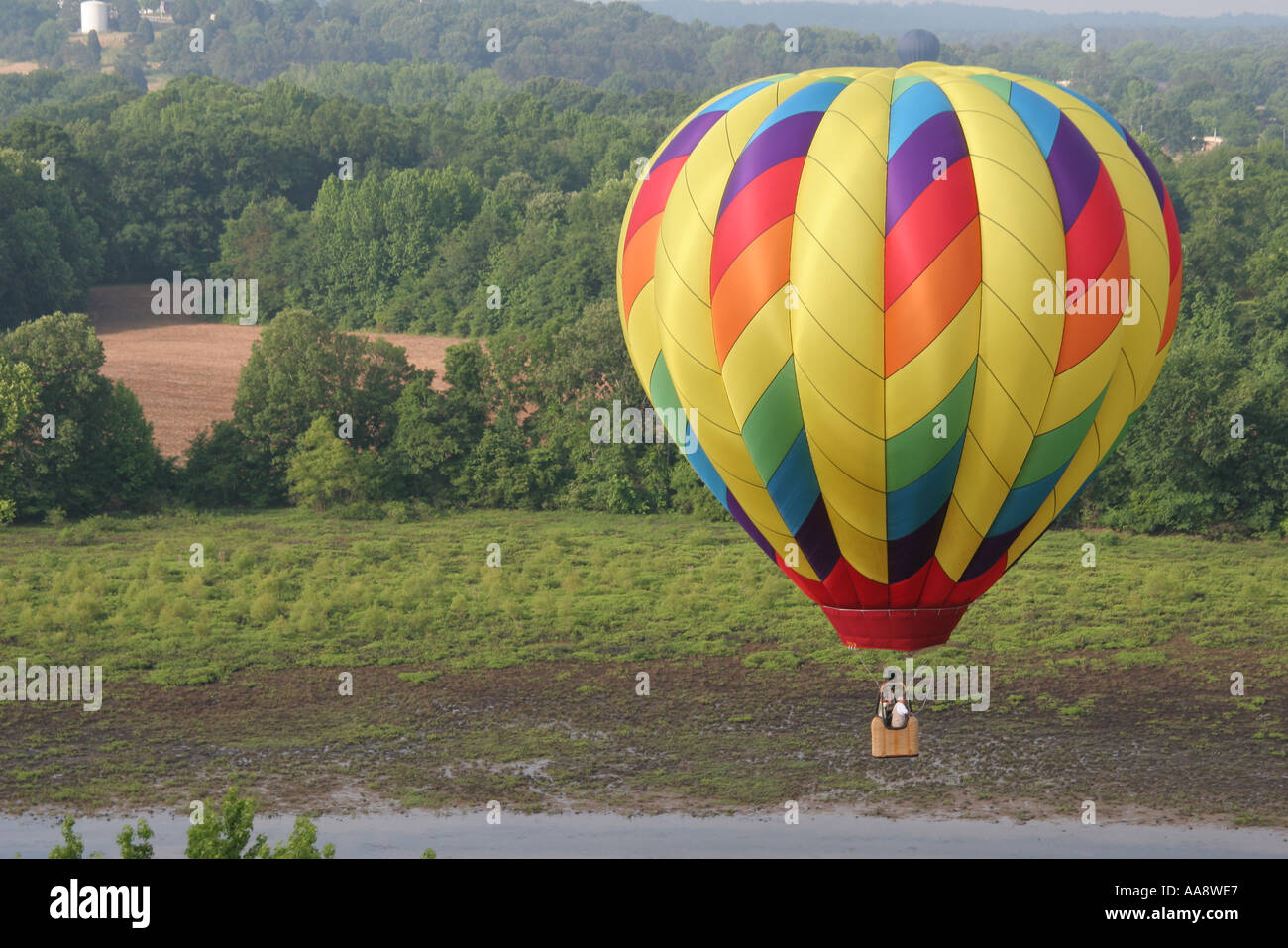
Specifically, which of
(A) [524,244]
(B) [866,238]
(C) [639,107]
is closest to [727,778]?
(B) [866,238]

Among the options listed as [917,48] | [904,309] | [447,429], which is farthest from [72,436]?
[904,309]

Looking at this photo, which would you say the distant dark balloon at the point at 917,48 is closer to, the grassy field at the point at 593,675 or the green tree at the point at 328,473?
the grassy field at the point at 593,675

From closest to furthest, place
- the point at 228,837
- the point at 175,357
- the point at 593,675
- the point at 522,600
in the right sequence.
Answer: the point at 228,837 < the point at 593,675 < the point at 522,600 < the point at 175,357

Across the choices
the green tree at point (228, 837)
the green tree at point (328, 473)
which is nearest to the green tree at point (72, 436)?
the green tree at point (328, 473)

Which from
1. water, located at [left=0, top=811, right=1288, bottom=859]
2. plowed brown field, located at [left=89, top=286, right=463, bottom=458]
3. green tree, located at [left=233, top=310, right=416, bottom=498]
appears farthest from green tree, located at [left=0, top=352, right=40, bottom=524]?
water, located at [left=0, top=811, right=1288, bottom=859]

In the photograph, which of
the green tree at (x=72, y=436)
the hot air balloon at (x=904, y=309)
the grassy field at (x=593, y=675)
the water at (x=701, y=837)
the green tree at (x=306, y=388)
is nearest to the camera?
the hot air balloon at (x=904, y=309)

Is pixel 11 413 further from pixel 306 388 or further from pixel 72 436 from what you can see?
pixel 306 388
